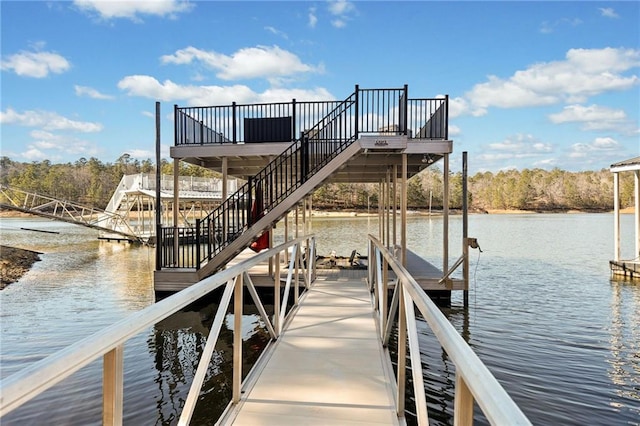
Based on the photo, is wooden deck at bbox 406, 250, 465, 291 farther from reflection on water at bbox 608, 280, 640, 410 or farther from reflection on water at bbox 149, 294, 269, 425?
reflection on water at bbox 149, 294, 269, 425

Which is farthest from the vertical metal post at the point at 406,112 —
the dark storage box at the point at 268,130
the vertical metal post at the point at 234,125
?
the vertical metal post at the point at 234,125

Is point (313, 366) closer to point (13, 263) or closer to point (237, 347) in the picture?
point (237, 347)

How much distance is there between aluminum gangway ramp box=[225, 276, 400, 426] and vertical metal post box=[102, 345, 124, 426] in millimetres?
1514

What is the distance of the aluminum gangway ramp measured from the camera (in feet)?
10.6

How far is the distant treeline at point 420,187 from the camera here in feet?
236

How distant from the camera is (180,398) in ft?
18.3

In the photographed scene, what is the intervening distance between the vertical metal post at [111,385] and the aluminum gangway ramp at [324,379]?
4.97ft

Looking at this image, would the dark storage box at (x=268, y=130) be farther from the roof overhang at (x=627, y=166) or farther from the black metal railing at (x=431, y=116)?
the roof overhang at (x=627, y=166)

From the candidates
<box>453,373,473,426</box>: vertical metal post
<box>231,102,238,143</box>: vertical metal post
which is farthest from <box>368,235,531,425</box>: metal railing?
<box>231,102,238,143</box>: vertical metal post

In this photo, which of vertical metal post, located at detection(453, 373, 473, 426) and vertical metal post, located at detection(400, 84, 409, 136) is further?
vertical metal post, located at detection(400, 84, 409, 136)

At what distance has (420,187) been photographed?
8106 cm

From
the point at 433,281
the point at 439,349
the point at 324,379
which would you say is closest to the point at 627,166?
the point at 433,281

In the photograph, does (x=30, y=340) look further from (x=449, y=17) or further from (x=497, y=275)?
(x=449, y=17)

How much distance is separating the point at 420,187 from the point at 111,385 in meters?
81.7
